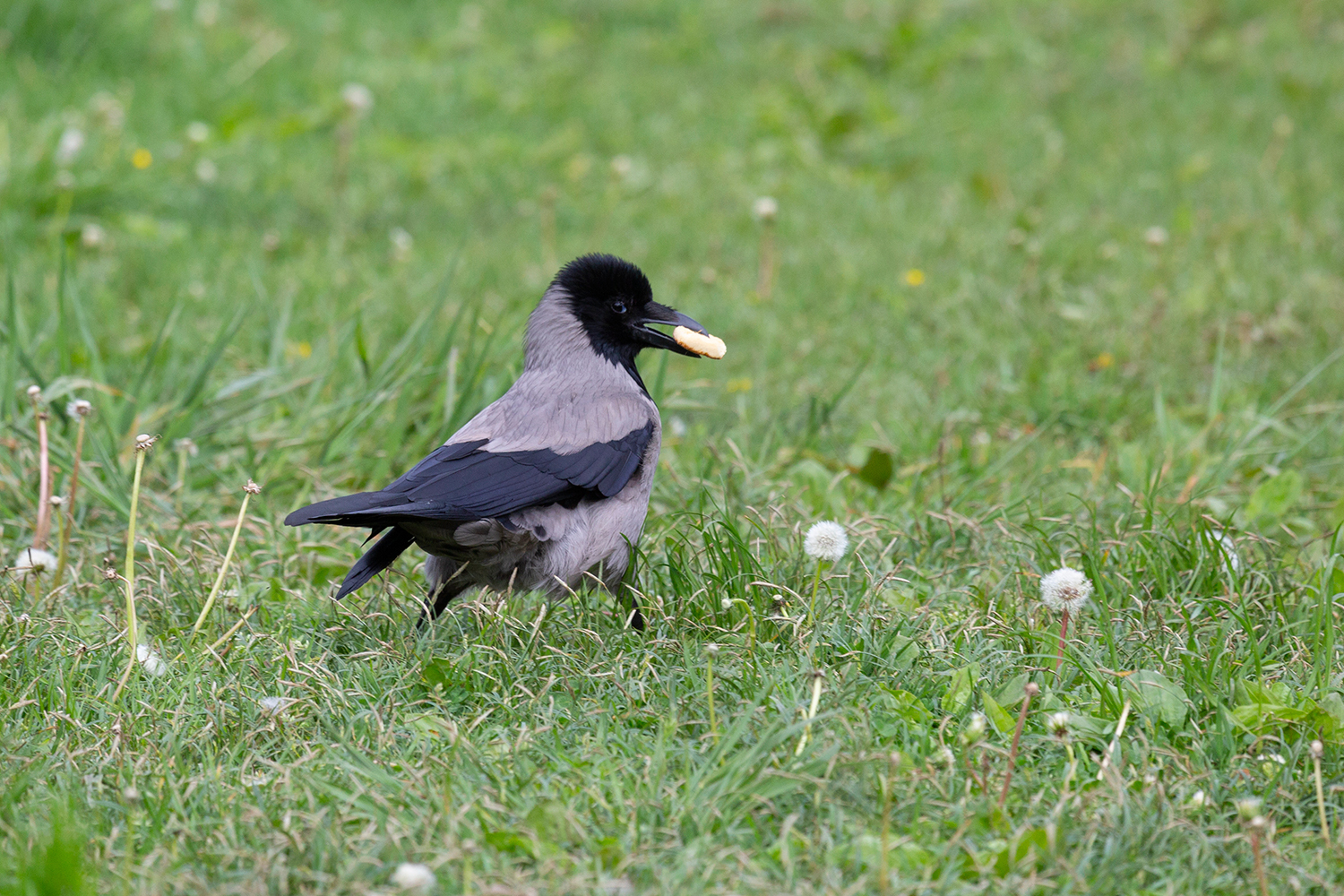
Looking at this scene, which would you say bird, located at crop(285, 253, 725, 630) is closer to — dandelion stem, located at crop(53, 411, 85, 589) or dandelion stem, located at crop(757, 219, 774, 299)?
dandelion stem, located at crop(53, 411, 85, 589)

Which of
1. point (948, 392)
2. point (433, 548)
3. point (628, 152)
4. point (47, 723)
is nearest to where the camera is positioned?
point (47, 723)

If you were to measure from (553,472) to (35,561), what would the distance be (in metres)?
1.32

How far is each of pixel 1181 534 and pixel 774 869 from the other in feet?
6.49

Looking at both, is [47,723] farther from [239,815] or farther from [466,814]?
[466,814]

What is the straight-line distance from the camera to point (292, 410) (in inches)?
182

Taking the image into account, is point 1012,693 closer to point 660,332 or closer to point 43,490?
point 660,332

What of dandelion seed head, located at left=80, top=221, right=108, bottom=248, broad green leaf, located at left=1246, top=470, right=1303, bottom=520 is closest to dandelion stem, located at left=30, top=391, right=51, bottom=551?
dandelion seed head, located at left=80, top=221, right=108, bottom=248

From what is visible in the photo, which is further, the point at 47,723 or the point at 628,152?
→ the point at 628,152

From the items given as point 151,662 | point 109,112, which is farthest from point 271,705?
point 109,112

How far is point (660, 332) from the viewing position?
154 inches

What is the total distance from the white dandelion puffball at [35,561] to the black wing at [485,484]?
2.94 feet

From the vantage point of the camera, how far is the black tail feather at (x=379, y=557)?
3164 mm

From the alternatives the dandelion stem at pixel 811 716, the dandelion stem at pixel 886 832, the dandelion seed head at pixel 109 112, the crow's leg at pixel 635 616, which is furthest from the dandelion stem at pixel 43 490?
the dandelion seed head at pixel 109 112

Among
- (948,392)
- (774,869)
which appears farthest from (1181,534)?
(774,869)
